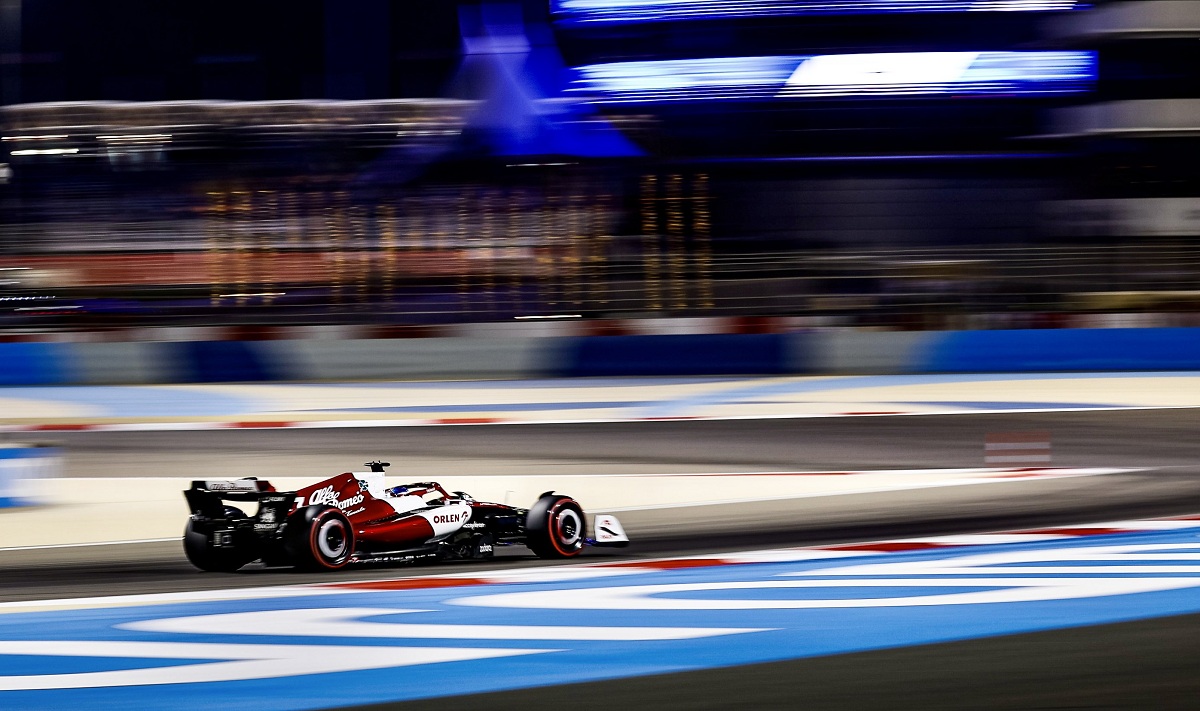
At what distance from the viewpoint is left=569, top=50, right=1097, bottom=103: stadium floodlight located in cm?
2455

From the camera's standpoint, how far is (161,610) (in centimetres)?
503

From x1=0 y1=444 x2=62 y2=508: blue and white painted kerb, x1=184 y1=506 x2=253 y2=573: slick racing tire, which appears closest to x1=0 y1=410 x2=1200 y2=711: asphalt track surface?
x1=184 y1=506 x2=253 y2=573: slick racing tire

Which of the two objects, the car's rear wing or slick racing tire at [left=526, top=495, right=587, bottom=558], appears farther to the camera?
slick racing tire at [left=526, top=495, right=587, bottom=558]

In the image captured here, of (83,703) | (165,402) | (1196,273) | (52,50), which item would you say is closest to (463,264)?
(165,402)

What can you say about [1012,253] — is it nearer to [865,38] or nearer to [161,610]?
[865,38]

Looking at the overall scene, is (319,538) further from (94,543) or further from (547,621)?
(94,543)

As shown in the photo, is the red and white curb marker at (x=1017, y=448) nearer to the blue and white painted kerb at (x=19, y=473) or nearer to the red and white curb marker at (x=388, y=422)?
the red and white curb marker at (x=388, y=422)

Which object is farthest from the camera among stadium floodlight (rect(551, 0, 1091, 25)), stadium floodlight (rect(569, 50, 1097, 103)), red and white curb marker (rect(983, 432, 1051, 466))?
stadium floodlight (rect(569, 50, 1097, 103))

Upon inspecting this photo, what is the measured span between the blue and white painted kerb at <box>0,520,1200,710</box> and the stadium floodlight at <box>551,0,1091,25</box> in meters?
18.6

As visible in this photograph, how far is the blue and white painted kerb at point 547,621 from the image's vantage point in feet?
13.5

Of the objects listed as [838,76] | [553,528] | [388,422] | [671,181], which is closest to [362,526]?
[553,528]

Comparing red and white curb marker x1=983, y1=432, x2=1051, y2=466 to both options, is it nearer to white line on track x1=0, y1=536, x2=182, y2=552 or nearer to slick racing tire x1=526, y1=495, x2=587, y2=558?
slick racing tire x1=526, y1=495, x2=587, y2=558

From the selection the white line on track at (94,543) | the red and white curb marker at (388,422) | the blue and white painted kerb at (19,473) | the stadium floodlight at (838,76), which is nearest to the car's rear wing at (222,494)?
the white line on track at (94,543)

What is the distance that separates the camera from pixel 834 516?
702 centimetres
